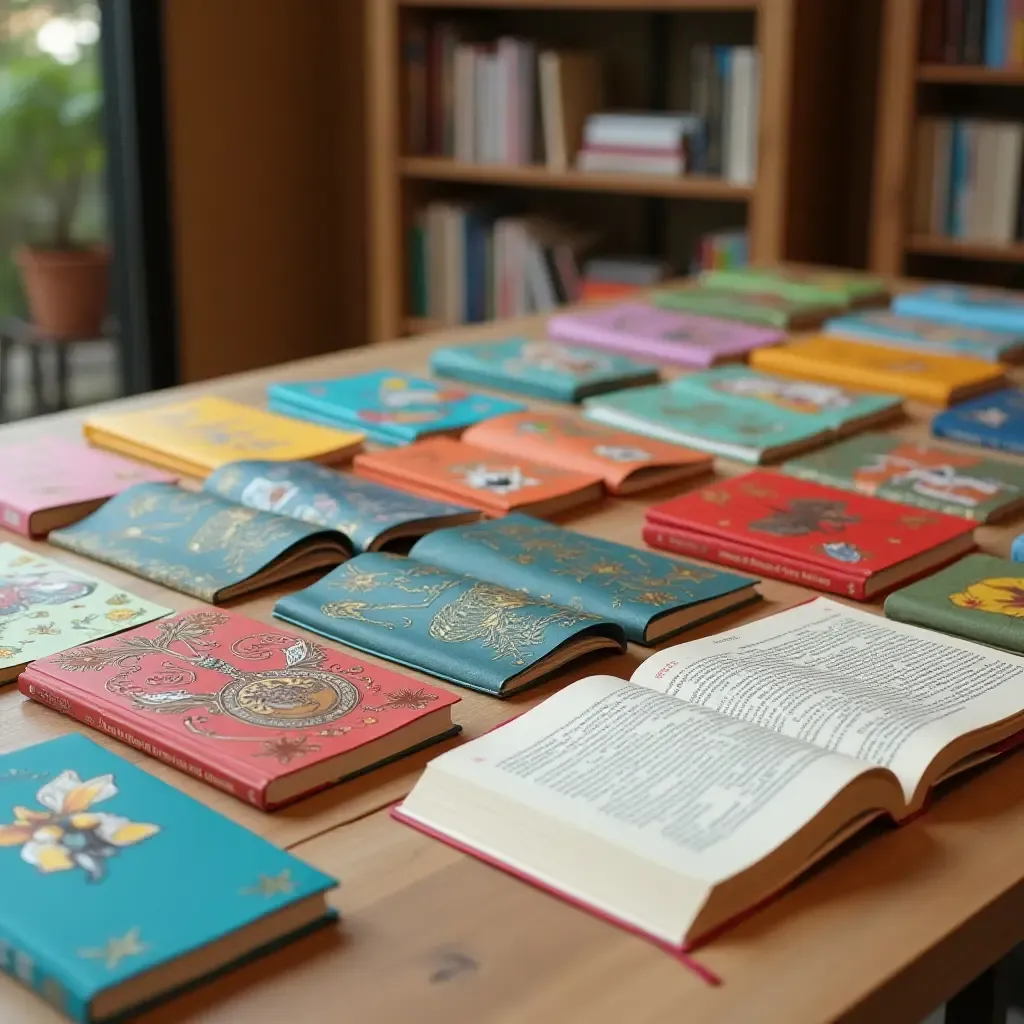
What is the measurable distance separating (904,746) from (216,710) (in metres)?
0.46

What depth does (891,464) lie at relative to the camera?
1.64 metres

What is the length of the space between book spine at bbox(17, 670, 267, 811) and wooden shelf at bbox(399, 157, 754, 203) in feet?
8.08

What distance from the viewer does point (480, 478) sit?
1.57 m

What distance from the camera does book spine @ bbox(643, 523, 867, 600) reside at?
1313 millimetres

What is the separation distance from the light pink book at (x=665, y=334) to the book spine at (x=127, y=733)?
4.08 feet

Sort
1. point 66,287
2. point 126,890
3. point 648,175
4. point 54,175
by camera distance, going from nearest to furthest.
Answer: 1. point 126,890
2. point 648,175
3. point 54,175
4. point 66,287

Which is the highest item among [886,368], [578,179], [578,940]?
[578,179]

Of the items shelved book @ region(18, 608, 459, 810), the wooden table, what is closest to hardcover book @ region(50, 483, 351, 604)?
shelved book @ region(18, 608, 459, 810)

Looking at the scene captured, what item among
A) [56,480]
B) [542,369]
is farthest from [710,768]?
[542,369]

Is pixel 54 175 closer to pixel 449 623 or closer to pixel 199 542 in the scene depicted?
pixel 199 542

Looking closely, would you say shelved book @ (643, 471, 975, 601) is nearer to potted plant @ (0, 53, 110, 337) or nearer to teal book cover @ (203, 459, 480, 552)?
teal book cover @ (203, 459, 480, 552)

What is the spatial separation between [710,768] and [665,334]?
134 cm

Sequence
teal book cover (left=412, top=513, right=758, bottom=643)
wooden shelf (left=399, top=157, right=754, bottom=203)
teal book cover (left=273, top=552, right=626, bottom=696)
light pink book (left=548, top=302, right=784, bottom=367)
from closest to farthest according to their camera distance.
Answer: teal book cover (left=273, top=552, right=626, bottom=696) → teal book cover (left=412, top=513, right=758, bottom=643) → light pink book (left=548, top=302, right=784, bottom=367) → wooden shelf (left=399, top=157, right=754, bottom=203)

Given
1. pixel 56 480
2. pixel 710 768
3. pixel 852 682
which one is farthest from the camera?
pixel 56 480
